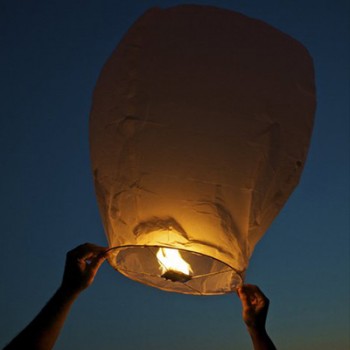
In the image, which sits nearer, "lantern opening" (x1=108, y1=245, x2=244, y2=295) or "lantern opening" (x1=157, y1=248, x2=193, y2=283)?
"lantern opening" (x1=157, y1=248, x2=193, y2=283)

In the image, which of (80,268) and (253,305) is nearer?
(80,268)

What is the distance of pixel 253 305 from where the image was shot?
1402 millimetres

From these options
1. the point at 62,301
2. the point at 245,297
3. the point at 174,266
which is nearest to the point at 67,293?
the point at 62,301

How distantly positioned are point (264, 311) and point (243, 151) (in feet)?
2.06

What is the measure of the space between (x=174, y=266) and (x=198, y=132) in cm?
39

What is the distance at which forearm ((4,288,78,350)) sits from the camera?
1.12 metres

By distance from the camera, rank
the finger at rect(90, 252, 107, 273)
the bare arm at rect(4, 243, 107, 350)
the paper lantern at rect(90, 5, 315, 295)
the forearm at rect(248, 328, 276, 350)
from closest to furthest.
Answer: the paper lantern at rect(90, 5, 315, 295) < the bare arm at rect(4, 243, 107, 350) < the finger at rect(90, 252, 107, 273) < the forearm at rect(248, 328, 276, 350)

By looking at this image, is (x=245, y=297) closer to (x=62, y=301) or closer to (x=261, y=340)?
(x=261, y=340)

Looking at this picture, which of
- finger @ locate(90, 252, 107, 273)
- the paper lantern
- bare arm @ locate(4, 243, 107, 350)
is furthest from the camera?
finger @ locate(90, 252, 107, 273)

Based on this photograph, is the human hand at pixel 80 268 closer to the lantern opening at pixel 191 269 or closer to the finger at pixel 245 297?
the lantern opening at pixel 191 269

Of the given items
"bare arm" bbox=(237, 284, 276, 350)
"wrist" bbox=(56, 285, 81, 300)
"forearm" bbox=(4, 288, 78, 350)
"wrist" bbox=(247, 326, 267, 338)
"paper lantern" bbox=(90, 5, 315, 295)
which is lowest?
"wrist" bbox=(247, 326, 267, 338)

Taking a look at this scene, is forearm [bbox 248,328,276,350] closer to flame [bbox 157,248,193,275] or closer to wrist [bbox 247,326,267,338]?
wrist [bbox 247,326,267,338]

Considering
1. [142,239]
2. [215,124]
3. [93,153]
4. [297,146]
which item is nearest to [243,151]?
[215,124]

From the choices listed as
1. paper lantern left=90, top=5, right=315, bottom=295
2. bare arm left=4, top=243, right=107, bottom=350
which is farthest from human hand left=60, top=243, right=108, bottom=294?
paper lantern left=90, top=5, right=315, bottom=295
